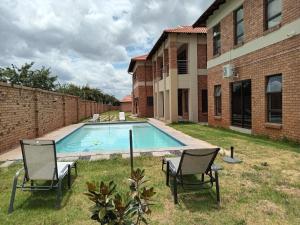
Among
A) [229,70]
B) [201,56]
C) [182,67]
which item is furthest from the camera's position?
[182,67]

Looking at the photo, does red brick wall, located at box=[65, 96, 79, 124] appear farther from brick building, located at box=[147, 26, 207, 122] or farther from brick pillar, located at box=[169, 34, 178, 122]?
brick pillar, located at box=[169, 34, 178, 122]

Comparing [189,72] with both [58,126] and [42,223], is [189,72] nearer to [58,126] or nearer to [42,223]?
[58,126]

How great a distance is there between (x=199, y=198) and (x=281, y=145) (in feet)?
21.0

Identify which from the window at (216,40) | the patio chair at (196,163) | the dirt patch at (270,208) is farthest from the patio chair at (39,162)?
the window at (216,40)

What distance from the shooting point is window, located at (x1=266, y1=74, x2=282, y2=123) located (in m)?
11.3

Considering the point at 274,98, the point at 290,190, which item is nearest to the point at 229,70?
the point at 274,98

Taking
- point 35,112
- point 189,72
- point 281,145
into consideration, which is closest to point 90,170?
point 281,145

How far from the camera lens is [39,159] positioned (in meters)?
5.06

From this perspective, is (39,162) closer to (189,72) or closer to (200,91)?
(189,72)

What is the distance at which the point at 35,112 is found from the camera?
554 inches

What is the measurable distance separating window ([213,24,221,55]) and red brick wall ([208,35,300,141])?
280 cm

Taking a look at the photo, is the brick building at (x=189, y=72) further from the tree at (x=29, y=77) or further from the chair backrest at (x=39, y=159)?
the tree at (x=29, y=77)

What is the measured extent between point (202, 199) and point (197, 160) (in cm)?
77

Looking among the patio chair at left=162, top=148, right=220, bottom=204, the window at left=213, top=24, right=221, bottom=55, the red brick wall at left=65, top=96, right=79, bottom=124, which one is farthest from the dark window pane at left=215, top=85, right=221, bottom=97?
the patio chair at left=162, top=148, right=220, bottom=204
